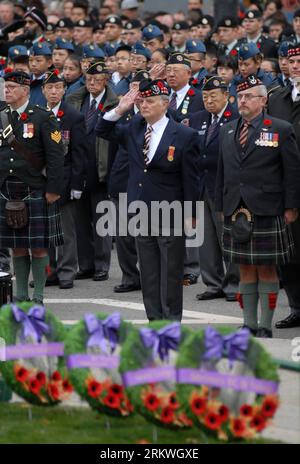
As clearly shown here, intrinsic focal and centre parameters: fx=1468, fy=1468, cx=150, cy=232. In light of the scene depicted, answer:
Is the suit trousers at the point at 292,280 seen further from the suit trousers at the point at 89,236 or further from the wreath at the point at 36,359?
the wreath at the point at 36,359

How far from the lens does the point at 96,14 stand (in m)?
23.7

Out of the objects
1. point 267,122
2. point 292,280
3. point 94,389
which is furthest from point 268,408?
point 292,280

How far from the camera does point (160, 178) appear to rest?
1126 centimetres

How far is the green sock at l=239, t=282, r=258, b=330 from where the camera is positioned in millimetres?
11010

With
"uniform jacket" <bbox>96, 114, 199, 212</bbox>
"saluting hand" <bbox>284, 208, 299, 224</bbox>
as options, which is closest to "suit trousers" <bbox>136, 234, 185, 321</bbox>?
"uniform jacket" <bbox>96, 114, 199, 212</bbox>

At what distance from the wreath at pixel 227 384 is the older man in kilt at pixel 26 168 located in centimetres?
489

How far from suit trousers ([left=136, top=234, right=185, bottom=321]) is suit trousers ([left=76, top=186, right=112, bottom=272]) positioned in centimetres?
335

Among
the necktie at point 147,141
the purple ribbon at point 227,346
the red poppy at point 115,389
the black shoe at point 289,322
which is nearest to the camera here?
the purple ribbon at point 227,346

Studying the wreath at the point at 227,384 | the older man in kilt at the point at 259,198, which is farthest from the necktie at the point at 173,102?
the wreath at the point at 227,384

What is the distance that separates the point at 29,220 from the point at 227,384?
203 inches

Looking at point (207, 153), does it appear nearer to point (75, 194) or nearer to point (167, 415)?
point (75, 194)

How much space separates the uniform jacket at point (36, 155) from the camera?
1238 centimetres
